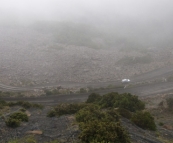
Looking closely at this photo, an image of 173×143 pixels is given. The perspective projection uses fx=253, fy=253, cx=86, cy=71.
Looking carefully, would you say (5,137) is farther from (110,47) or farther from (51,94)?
(110,47)

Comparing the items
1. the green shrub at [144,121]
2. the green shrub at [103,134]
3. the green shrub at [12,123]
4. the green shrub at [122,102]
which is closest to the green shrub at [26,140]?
the green shrub at [103,134]

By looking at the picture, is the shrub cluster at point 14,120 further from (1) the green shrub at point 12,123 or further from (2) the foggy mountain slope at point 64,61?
(2) the foggy mountain slope at point 64,61

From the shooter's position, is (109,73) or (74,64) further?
(74,64)

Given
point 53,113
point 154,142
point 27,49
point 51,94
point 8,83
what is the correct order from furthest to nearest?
point 27,49, point 8,83, point 51,94, point 53,113, point 154,142

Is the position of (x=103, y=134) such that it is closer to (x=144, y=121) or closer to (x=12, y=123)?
(x=12, y=123)

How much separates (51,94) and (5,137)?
40369 millimetres

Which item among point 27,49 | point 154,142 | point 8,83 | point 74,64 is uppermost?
point 27,49

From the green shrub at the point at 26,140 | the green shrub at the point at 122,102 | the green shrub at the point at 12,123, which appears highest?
the green shrub at the point at 122,102

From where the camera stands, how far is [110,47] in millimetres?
102812

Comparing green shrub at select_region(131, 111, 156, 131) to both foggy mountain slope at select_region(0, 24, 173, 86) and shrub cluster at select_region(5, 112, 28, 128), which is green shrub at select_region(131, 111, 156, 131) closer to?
shrub cluster at select_region(5, 112, 28, 128)

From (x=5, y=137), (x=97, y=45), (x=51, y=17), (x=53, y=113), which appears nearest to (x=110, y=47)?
(x=97, y=45)

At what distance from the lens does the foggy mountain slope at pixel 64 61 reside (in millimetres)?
69438

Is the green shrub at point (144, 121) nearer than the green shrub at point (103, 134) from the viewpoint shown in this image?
No

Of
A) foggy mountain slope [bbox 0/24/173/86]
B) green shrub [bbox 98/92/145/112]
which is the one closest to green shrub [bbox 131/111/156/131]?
green shrub [bbox 98/92/145/112]
